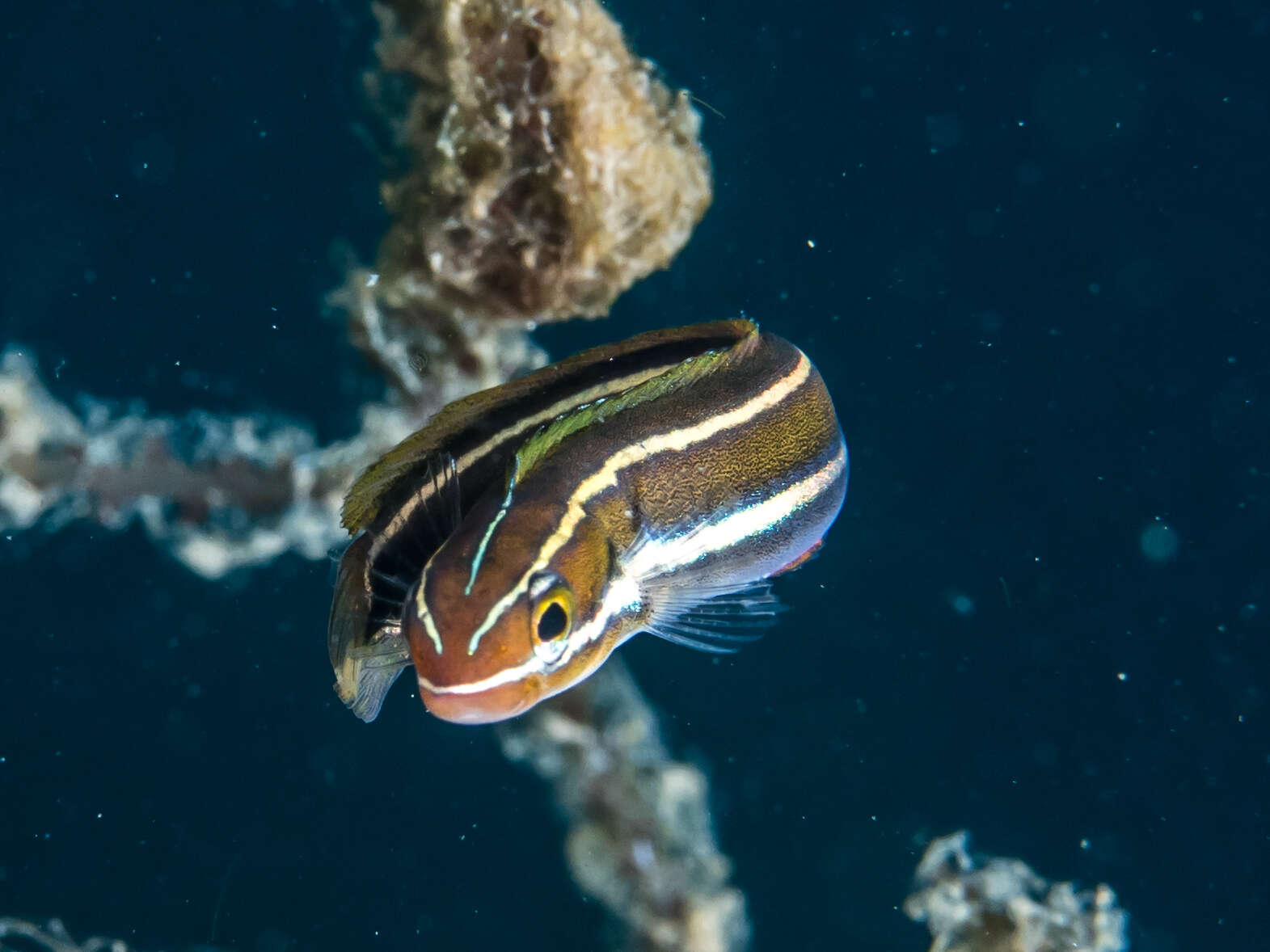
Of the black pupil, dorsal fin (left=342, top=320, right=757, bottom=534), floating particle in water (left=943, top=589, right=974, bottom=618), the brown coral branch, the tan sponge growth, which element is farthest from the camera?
floating particle in water (left=943, top=589, right=974, bottom=618)

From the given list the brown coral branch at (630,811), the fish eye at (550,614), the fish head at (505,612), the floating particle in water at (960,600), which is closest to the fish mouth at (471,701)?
the fish head at (505,612)

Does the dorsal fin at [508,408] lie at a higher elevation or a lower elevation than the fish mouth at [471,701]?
higher

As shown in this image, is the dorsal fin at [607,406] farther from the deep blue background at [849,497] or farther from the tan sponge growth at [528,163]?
the deep blue background at [849,497]

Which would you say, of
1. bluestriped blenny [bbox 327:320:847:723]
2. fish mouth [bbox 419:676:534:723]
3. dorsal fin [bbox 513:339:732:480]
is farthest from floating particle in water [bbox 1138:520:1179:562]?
fish mouth [bbox 419:676:534:723]

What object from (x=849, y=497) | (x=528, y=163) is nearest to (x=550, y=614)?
(x=528, y=163)

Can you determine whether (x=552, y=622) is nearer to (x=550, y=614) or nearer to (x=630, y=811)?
(x=550, y=614)

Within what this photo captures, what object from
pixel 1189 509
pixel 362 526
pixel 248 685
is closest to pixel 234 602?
pixel 248 685

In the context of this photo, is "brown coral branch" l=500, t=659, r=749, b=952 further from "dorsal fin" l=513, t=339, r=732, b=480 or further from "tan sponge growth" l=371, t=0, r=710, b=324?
"dorsal fin" l=513, t=339, r=732, b=480

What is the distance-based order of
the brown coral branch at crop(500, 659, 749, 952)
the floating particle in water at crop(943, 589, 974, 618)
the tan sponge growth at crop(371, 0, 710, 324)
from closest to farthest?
the tan sponge growth at crop(371, 0, 710, 324)
the brown coral branch at crop(500, 659, 749, 952)
the floating particle in water at crop(943, 589, 974, 618)
